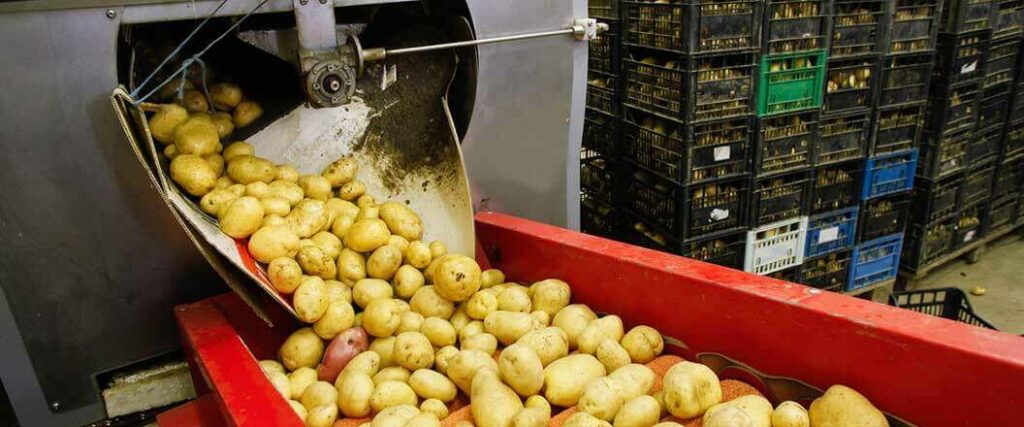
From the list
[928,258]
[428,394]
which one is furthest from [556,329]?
[928,258]

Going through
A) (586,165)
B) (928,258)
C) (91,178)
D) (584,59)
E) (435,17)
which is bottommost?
(928,258)

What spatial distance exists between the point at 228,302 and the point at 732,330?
1192 mm

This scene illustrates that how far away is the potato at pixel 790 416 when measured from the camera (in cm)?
124

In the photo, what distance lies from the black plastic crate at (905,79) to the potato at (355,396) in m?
3.13

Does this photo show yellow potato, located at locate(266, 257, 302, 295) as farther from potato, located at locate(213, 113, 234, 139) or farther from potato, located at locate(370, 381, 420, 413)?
potato, located at locate(213, 113, 234, 139)

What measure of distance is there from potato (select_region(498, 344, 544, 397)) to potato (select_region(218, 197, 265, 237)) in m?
0.67

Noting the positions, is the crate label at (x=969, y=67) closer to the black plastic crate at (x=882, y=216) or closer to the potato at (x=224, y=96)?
the black plastic crate at (x=882, y=216)

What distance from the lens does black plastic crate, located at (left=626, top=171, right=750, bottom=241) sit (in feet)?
→ 10.3

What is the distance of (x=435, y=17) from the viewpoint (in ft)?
6.41

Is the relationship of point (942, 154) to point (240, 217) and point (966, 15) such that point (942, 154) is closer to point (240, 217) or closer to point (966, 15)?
point (966, 15)

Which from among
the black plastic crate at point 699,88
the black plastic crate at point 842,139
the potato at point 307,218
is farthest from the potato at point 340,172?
the black plastic crate at point 842,139

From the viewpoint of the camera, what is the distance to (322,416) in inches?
55.4

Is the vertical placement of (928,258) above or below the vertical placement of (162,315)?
below

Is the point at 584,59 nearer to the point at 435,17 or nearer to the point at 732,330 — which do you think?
the point at 435,17
